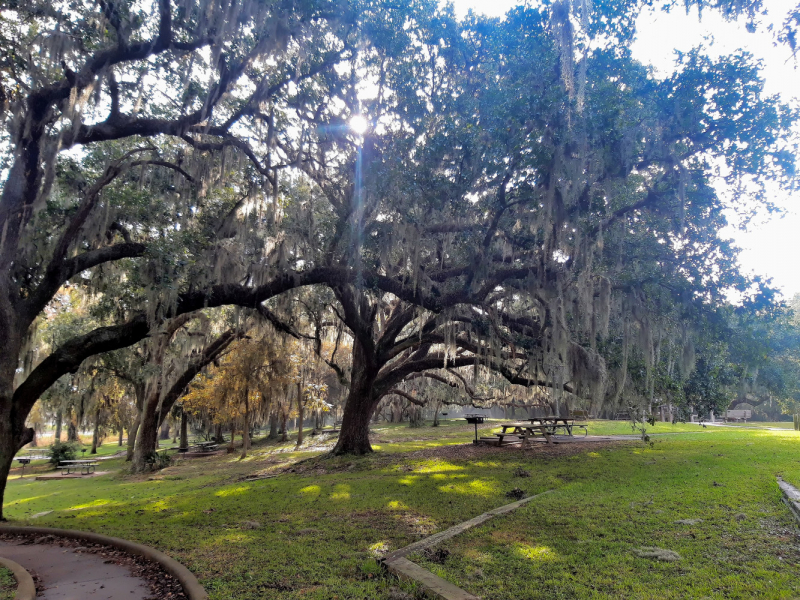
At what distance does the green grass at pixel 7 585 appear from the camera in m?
4.01

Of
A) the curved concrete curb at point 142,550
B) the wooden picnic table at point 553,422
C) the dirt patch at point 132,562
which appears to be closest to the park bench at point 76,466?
the curved concrete curb at point 142,550

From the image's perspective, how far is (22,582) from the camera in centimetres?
435

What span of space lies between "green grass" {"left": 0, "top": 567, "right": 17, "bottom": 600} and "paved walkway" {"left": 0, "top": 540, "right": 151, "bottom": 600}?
0.26m

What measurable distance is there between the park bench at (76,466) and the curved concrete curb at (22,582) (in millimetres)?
17498

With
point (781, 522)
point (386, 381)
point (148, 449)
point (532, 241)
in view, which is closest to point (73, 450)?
point (148, 449)

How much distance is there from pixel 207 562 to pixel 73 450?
79.1ft

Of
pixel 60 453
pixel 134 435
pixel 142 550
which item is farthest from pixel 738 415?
pixel 60 453

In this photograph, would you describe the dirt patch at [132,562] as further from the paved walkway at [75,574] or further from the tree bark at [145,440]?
the tree bark at [145,440]

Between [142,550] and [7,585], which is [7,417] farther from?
[7,585]

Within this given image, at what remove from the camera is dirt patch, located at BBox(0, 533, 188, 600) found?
168 inches

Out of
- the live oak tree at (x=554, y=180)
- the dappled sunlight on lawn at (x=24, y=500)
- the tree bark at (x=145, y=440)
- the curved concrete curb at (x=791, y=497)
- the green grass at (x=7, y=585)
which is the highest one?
the live oak tree at (x=554, y=180)

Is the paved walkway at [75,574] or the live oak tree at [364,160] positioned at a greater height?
the live oak tree at [364,160]

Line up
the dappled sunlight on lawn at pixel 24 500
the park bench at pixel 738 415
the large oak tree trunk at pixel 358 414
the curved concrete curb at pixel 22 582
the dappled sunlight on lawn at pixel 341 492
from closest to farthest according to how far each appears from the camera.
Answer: the curved concrete curb at pixel 22 582 < the dappled sunlight on lawn at pixel 341 492 < the dappled sunlight on lawn at pixel 24 500 < the large oak tree trunk at pixel 358 414 < the park bench at pixel 738 415

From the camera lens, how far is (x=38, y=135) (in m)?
7.79
